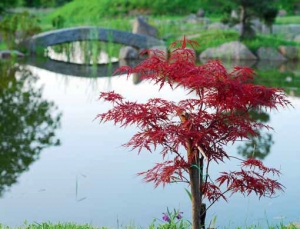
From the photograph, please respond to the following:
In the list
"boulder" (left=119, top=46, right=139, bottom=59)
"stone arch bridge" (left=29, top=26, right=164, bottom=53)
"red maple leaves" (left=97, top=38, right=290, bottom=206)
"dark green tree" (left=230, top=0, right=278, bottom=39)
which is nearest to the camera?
"red maple leaves" (left=97, top=38, right=290, bottom=206)

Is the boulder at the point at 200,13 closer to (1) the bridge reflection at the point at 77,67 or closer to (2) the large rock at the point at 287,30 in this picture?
(2) the large rock at the point at 287,30

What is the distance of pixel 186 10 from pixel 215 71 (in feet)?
81.9

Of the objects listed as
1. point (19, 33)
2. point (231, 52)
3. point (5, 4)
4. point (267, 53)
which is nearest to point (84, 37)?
point (19, 33)

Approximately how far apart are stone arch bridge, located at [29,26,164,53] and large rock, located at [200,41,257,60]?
1880 mm

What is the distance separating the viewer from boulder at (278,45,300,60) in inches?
696

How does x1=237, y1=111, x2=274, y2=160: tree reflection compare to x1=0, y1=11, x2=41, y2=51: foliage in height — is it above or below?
below

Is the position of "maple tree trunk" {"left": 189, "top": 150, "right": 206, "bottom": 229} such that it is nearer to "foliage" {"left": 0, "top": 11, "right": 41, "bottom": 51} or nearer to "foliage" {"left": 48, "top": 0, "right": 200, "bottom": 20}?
"foliage" {"left": 0, "top": 11, "right": 41, "bottom": 51}

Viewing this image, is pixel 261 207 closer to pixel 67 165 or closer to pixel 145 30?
pixel 67 165

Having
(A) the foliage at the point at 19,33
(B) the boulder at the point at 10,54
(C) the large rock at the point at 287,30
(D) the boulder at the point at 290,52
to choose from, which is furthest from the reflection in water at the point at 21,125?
(C) the large rock at the point at 287,30

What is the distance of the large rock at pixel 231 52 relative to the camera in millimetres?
17297

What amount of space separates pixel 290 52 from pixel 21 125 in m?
10.5

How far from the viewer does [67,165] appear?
7.00 metres

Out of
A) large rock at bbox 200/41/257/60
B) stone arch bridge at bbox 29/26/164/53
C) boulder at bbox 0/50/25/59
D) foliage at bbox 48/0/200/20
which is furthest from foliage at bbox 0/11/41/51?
foliage at bbox 48/0/200/20

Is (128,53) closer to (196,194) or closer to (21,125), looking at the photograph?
(21,125)
